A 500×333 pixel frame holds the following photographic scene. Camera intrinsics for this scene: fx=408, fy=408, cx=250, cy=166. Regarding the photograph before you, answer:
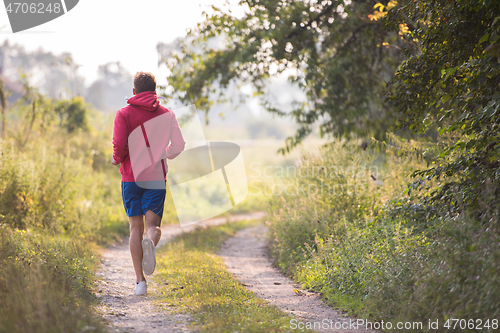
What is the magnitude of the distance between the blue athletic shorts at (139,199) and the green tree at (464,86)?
2.79m

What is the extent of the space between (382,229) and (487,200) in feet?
6.57

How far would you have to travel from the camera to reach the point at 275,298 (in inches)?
198

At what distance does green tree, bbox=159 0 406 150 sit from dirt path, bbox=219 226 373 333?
10.2 feet

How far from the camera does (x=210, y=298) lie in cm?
430

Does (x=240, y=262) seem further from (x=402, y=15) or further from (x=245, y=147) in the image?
(x=245, y=147)

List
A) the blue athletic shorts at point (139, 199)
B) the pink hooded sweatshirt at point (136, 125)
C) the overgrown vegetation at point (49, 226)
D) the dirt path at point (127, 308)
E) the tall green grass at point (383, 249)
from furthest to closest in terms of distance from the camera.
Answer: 1. the blue athletic shorts at point (139, 199)
2. the pink hooded sweatshirt at point (136, 125)
3. the dirt path at point (127, 308)
4. the tall green grass at point (383, 249)
5. the overgrown vegetation at point (49, 226)

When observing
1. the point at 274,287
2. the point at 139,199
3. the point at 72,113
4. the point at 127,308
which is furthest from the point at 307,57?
the point at 72,113

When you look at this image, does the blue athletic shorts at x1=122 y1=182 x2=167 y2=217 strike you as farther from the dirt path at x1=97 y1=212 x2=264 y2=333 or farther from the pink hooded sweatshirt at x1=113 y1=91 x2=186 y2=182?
the dirt path at x1=97 y1=212 x2=264 y2=333

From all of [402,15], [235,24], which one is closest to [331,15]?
[235,24]

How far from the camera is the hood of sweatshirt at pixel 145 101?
14.4 feet

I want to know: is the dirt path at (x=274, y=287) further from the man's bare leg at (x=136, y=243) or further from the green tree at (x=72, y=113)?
the green tree at (x=72, y=113)

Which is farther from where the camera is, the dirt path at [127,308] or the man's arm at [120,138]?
the man's arm at [120,138]

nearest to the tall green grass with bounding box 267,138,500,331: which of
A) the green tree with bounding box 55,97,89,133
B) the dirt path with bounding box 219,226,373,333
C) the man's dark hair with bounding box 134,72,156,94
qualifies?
the dirt path with bounding box 219,226,373,333

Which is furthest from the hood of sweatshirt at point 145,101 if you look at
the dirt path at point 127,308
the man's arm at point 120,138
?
the dirt path at point 127,308
